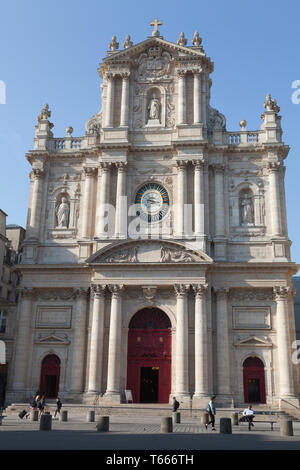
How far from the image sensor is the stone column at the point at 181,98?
38159 millimetres

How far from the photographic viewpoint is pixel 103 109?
40500 millimetres

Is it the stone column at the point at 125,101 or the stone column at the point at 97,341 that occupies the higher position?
the stone column at the point at 125,101

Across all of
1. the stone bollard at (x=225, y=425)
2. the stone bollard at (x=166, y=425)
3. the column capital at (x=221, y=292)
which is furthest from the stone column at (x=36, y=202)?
the stone bollard at (x=225, y=425)

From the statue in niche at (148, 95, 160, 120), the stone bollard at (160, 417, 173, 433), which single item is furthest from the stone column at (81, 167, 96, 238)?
the stone bollard at (160, 417, 173, 433)

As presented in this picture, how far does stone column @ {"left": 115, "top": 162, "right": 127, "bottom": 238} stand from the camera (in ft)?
118

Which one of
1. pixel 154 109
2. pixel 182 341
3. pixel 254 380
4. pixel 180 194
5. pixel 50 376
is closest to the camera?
pixel 182 341

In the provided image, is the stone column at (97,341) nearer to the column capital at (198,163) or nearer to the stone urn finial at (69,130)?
the column capital at (198,163)

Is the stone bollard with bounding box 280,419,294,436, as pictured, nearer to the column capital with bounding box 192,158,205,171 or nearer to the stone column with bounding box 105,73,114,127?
the column capital with bounding box 192,158,205,171

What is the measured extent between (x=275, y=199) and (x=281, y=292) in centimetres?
689

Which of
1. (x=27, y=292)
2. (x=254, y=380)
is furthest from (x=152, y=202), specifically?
(x=254, y=380)

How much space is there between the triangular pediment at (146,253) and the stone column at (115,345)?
2.03 meters

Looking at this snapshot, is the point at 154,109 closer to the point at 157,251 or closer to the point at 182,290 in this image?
the point at 157,251

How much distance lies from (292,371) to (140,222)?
1465cm

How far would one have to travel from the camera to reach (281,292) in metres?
33.7
